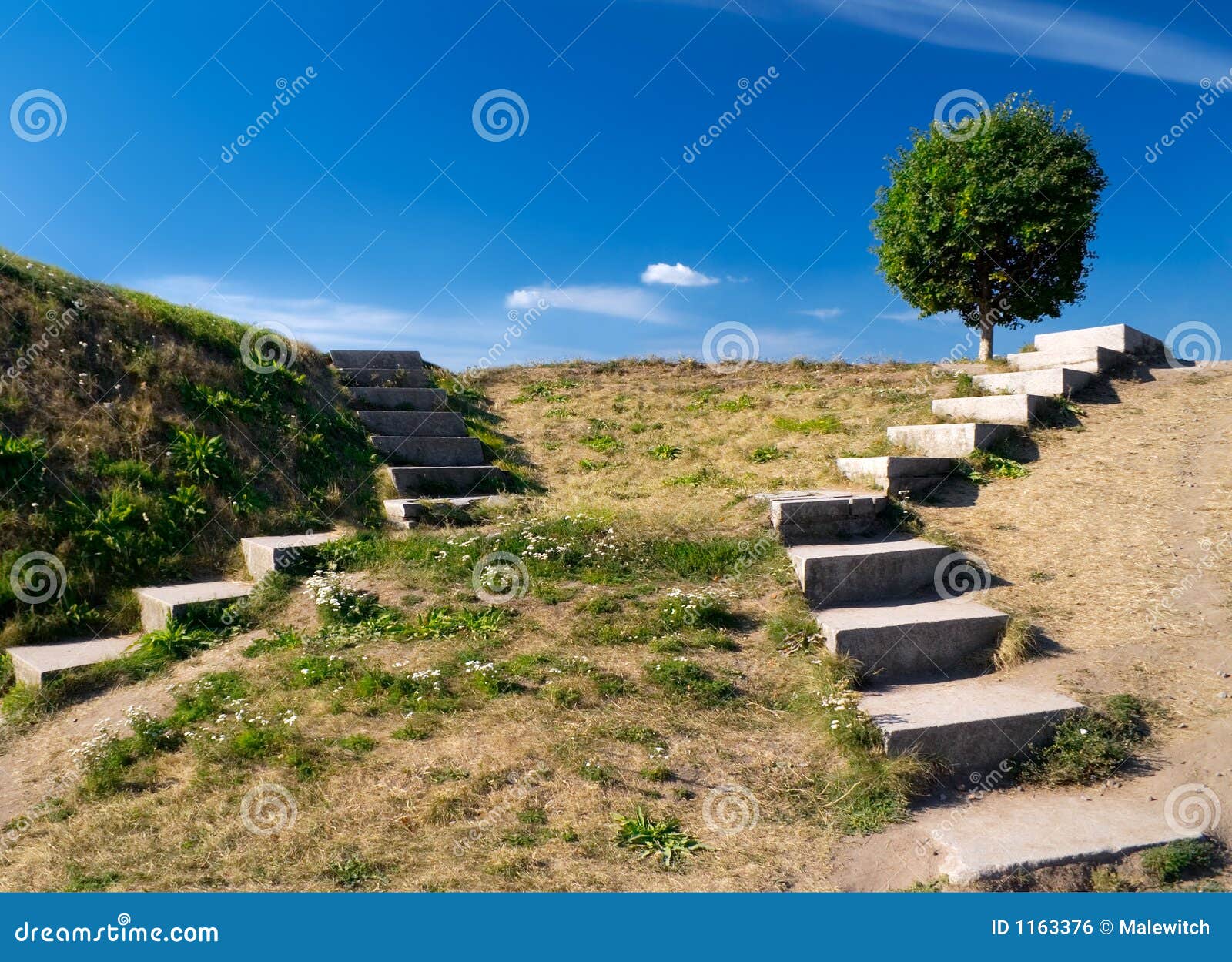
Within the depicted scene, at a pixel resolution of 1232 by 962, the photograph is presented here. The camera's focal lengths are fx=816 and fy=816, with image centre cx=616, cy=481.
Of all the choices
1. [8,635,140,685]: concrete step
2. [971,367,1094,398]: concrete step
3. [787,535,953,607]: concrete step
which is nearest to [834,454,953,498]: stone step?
[787,535,953,607]: concrete step

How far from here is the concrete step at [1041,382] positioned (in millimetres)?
10914

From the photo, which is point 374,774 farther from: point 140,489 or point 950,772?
point 140,489

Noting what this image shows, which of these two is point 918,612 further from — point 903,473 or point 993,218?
point 993,218

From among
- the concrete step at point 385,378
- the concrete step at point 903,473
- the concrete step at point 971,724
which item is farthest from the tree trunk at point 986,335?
the concrete step at point 971,724

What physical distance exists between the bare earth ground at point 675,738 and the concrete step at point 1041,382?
1.11 m

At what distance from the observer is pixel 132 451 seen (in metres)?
8.73

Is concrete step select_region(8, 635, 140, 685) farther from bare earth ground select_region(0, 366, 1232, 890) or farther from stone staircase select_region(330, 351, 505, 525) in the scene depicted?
stone staircase select_region(330, 351, 505, 525)

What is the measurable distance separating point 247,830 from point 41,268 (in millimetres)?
8655

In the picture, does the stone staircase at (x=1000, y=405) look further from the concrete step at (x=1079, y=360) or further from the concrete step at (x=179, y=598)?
the concrete step at (x=179, y=598)

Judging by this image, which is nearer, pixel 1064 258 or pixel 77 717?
pixel 77 717

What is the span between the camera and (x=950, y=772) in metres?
5.14

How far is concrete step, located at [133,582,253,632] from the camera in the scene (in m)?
7.15

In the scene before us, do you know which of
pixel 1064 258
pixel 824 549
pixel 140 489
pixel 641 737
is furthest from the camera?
pixel 1064 258

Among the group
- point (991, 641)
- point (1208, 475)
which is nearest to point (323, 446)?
point (991, 641)
